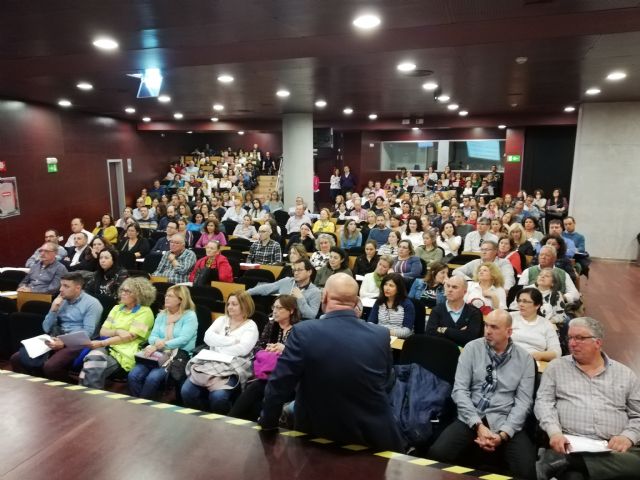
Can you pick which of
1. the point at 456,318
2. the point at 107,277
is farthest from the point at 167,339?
the point at 456,318

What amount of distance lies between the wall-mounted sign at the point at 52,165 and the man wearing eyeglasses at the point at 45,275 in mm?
6411

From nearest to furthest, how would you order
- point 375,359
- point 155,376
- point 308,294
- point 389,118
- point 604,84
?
1. point 375,359
2. point 155,376
3. point 308,294
4. point 604,84
5. point 389,118

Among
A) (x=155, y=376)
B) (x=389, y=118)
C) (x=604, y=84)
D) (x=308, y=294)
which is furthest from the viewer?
(x=389, y=118)

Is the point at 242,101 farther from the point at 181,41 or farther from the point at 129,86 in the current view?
the point at 181,41

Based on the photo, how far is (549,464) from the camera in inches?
105

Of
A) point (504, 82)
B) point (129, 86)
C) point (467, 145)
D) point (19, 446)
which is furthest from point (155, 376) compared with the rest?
point (467, 145)

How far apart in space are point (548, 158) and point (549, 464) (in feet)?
54.9

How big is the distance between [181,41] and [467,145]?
1708 cm

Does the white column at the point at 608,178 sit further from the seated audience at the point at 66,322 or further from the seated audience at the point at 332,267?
the seated audience at the point at 66,322

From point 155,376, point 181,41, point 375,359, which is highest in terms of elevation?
point 181,41

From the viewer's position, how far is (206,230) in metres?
8.36

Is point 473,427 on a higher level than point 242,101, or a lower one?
lower

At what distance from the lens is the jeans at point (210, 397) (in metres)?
3.69

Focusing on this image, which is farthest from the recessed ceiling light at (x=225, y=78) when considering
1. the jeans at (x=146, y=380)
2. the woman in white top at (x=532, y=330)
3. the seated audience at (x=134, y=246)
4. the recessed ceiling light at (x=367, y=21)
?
the woman in white top at (x=532, y=330)
